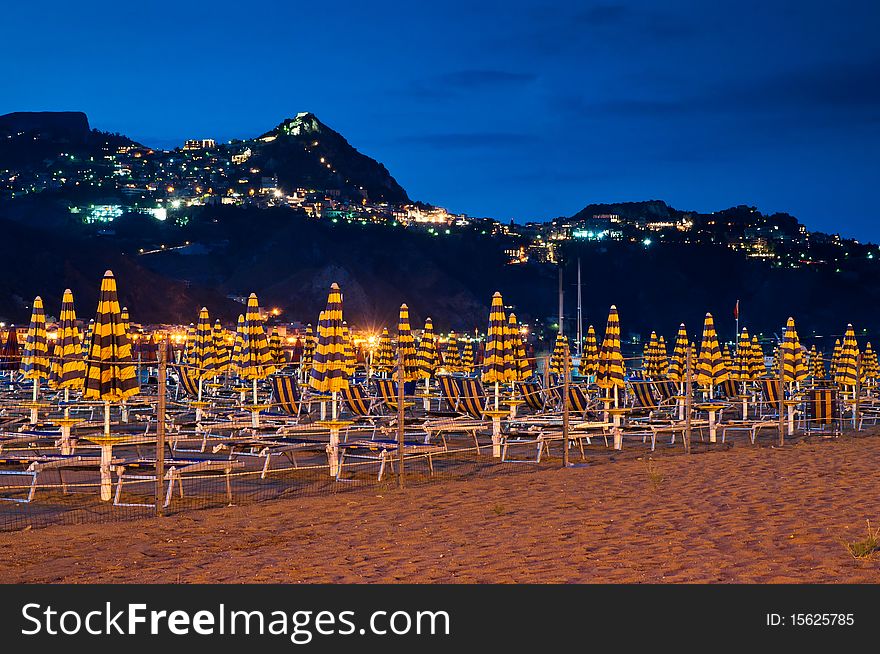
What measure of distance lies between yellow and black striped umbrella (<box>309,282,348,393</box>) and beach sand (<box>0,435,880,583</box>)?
76.7 inches

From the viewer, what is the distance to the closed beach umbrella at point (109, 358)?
10.3 meters

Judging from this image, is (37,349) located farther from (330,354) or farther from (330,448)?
(330,448)

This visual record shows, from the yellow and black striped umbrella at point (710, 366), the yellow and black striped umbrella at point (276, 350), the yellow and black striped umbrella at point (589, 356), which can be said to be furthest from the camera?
the yellow and black striped umbrella at point (589, 356)

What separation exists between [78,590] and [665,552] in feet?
11.2

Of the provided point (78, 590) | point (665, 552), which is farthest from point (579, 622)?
point (78, 590)

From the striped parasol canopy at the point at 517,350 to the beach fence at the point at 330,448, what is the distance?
570 mm

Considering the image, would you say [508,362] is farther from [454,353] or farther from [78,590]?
[454,353]

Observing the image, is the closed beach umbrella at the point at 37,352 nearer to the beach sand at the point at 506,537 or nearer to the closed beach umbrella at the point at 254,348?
the closed beach umbrella at the point at 254,348

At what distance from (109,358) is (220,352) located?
11.1 metres

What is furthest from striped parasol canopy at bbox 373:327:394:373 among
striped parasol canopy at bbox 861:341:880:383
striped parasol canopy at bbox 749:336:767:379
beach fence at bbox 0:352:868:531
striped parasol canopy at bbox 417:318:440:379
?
striped parasol canopy at bbox 861:341:880:383

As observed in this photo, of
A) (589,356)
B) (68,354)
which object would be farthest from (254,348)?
(589,356)

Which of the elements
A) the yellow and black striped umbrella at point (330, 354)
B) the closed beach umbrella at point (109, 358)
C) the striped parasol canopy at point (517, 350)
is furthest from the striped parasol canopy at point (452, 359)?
the closed beach umbrella at point (109, 358)

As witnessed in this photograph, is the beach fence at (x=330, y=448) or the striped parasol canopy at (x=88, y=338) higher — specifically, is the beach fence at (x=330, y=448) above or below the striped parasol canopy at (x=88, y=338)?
below

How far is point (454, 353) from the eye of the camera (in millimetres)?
28922
